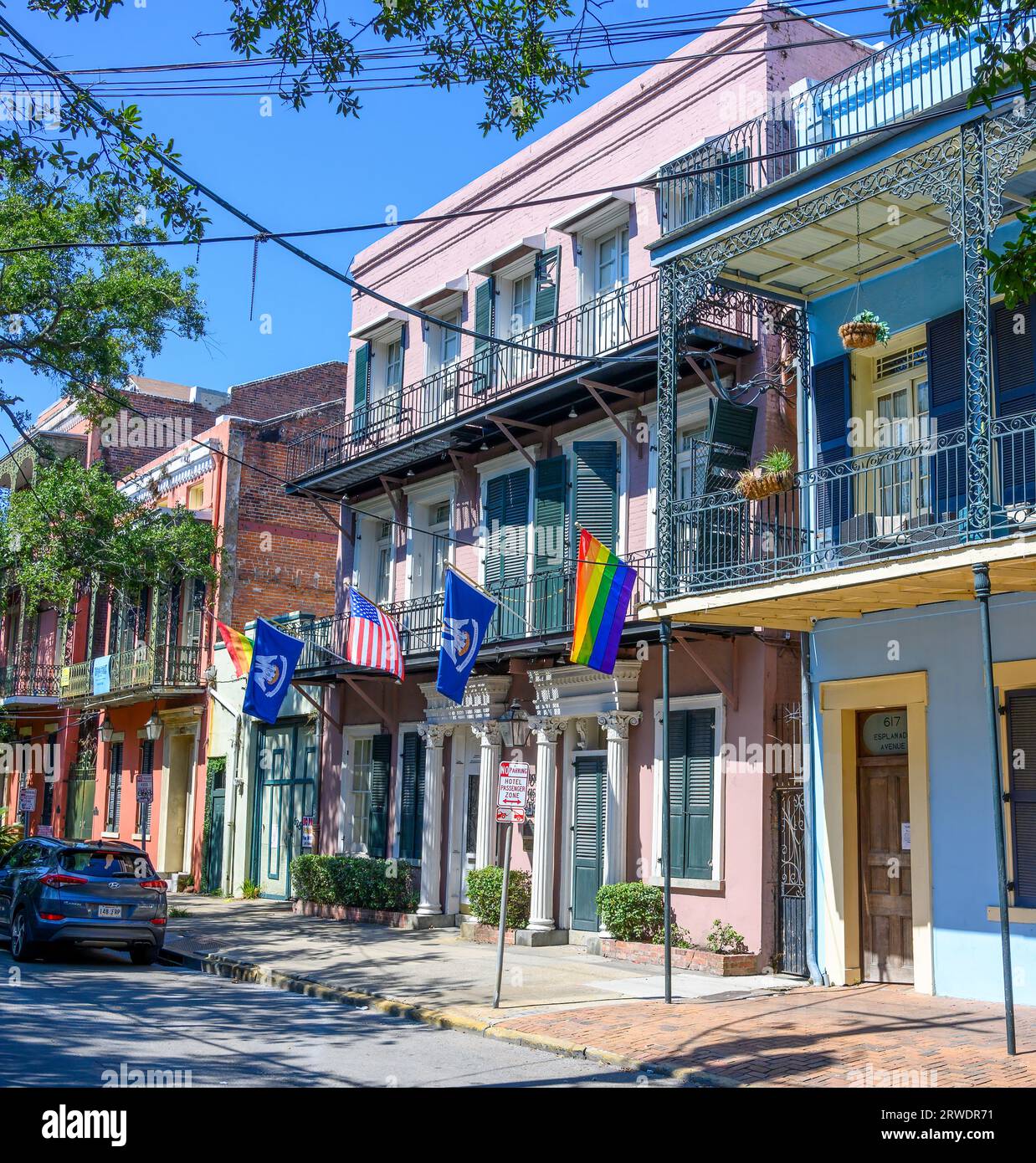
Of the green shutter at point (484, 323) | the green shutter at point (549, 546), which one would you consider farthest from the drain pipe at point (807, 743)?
the green shutter at point (484, 323)

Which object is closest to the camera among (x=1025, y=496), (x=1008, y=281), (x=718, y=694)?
(x=1008, y=281)

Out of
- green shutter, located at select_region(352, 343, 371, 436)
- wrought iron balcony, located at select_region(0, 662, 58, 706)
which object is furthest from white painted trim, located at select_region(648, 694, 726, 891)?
wrought iron balcony, located at select_region(0, 662, 58, 706)

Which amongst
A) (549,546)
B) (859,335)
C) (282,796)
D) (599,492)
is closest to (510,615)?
(549,546)

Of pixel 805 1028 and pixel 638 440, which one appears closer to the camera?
pixel 805 1028

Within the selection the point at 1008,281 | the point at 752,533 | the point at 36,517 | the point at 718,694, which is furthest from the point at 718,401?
the point at 36,517

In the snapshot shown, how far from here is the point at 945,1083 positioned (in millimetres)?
8750

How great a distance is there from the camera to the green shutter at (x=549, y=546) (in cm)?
1770

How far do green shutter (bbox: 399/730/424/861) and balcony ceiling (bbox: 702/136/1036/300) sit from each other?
9.59 meters

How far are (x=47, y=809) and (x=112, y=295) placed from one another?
19731 millimetres

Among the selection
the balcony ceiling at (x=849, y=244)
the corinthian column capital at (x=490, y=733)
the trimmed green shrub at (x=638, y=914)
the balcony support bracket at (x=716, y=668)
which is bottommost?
the trimmed green shrub at (x=638, y=914)

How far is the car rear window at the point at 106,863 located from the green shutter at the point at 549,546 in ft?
19.4

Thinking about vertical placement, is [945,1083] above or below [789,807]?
below

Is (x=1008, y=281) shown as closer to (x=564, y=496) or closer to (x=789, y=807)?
(x=789, y=807)

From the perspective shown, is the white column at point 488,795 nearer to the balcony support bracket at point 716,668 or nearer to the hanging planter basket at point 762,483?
the balcony support bracket at point 716,668
